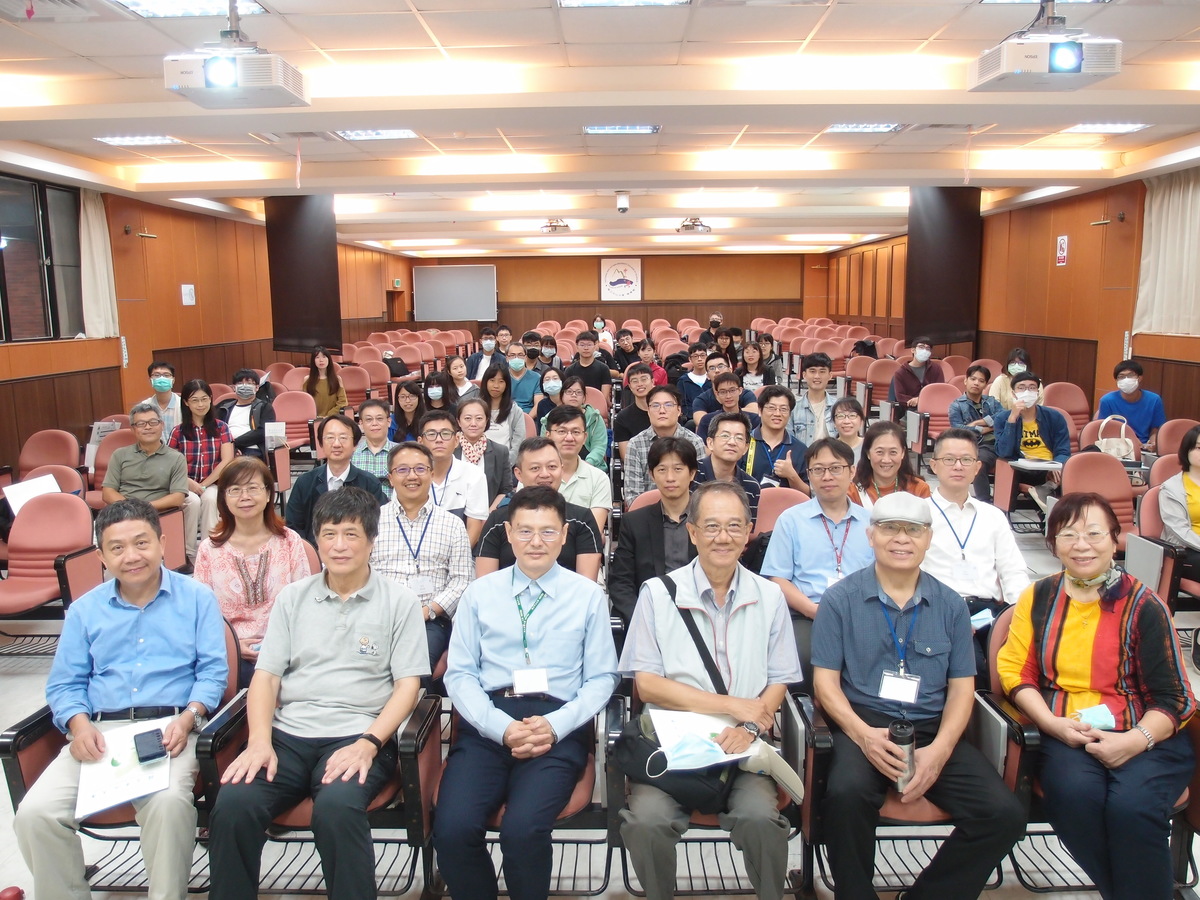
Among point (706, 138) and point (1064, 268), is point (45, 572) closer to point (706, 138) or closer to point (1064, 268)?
point (706, 138)

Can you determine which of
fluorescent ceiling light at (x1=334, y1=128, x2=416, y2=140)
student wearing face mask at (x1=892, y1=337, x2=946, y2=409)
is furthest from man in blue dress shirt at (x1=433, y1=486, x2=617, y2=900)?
student wearing face mask at (x1=892, y1=337, x2=946, y2=409)

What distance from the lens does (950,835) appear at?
7.50 ft

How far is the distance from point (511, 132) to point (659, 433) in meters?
4.17

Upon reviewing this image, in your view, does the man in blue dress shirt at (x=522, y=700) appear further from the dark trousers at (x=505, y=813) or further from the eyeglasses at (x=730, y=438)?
the eyeglasses at (x=730, y=438)

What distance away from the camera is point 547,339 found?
37.4 feet

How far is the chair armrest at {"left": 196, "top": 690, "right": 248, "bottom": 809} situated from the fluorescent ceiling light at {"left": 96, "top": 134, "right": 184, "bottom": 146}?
6964mm

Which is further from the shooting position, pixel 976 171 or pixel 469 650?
pixel 976 171

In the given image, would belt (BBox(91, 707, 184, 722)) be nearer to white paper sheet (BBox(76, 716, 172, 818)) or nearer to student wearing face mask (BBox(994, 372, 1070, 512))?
white paper sheet (BBox(76, 716, 172, 818))

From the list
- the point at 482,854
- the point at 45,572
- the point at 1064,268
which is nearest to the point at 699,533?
the point at 482,854

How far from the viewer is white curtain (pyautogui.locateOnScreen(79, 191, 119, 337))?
923 cm

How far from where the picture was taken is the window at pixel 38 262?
26.5 feet

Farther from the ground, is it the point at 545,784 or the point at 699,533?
the point at 699,533

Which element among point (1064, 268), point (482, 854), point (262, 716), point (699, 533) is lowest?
point (482, 854)

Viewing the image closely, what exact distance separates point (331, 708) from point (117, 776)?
58 centimetres
